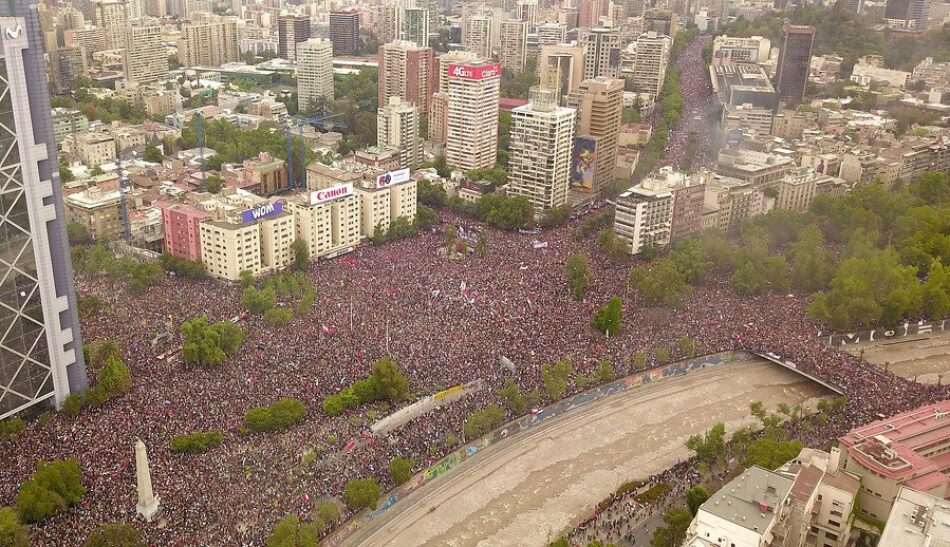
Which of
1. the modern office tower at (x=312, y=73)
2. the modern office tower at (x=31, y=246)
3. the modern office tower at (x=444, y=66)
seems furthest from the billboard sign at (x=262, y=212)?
the modern office tower at (x=312, y=73)

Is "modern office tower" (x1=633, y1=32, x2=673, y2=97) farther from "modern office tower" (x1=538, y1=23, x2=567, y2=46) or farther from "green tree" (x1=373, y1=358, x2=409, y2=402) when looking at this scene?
"green tree" (x1=373, y1=358, x2=409, y2=402)

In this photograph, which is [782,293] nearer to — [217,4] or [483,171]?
[483,171]

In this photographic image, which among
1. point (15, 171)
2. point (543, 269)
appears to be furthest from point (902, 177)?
point (15, 171)

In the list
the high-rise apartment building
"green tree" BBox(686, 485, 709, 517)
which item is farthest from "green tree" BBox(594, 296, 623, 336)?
the high-rise apartment building

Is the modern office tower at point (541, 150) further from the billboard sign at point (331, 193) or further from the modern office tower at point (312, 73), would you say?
the modern office tower at point (312, 73)

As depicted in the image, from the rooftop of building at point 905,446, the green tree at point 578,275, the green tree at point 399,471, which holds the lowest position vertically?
the green tree at point 399,471
